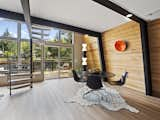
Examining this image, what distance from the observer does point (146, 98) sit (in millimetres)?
3867

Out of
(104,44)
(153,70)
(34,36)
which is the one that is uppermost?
(34,36)

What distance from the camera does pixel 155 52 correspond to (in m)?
3.97

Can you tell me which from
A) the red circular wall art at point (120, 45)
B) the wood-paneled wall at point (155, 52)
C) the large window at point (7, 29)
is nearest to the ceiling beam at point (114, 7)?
the wood-paneled wall at point (155, 52)

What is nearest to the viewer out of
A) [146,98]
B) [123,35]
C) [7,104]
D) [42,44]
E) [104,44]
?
[7,104]

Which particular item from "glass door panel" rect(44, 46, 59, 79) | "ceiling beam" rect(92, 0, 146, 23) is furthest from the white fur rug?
"glass door panel" rect(44, 46, 59, 79)

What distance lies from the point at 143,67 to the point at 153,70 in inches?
12.9

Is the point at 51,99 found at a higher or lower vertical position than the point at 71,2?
lower

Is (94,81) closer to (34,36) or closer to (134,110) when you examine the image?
(134,110)

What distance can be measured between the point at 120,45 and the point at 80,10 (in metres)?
2.34

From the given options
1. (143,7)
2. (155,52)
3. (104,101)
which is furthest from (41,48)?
(155,52)

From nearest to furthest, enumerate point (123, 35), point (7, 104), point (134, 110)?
1. point (134, 110)
2. point (7, 104)
3. point (123, 35)

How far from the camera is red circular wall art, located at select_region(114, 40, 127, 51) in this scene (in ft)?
16.4

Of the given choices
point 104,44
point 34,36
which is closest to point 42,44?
point 34,36

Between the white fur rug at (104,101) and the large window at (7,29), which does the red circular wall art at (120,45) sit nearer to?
the white fur rug at (104,101)
